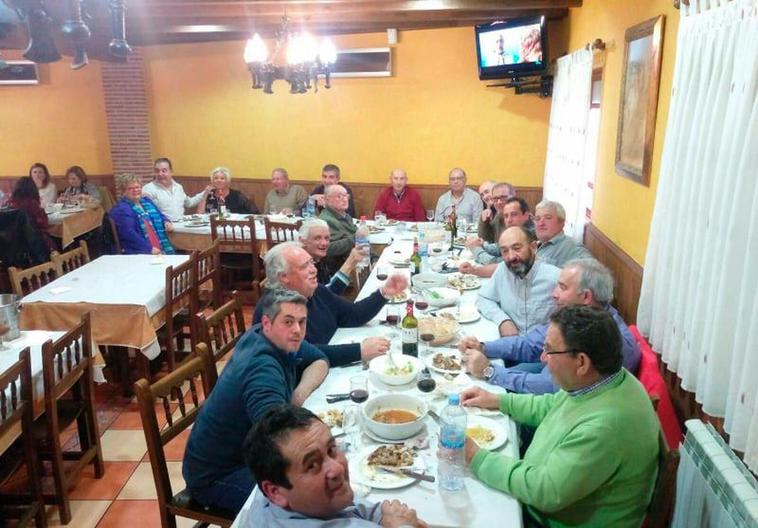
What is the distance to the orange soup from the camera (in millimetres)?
1821

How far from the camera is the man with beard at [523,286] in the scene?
2.80 m

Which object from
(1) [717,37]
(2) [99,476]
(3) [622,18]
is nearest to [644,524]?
(1) [717,37]

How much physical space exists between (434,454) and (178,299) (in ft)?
8.17

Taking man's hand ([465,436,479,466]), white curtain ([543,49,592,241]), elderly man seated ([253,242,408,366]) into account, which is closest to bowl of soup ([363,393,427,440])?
man's hand ([465,436,479,466])

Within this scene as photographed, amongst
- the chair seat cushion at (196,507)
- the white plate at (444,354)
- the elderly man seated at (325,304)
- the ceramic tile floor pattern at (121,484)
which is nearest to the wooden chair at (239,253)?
the ceramic tile floor pattern at (121,484)

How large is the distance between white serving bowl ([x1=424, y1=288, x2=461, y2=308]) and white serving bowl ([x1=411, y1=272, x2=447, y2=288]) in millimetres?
128

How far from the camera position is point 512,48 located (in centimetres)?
567

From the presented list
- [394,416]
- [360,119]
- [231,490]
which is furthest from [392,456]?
[360,119]

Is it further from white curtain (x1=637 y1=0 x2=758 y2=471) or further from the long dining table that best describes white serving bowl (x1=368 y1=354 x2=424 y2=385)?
white curtain (x1=637 y1=0 x2=758 y2=471)

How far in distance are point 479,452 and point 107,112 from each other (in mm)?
7411

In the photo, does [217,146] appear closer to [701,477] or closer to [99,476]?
[99,476]

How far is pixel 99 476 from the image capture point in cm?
288

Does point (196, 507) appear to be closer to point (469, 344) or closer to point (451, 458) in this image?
point (451, 458)

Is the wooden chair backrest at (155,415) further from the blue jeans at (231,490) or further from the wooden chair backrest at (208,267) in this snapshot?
the wooden chair backrest at (208,267)
